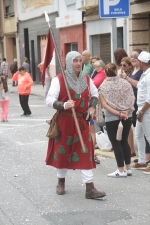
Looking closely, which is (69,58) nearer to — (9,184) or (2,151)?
(9,184)

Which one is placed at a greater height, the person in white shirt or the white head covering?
the white head covering

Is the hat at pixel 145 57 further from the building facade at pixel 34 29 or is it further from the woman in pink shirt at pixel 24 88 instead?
the building facade at pixel 34 29

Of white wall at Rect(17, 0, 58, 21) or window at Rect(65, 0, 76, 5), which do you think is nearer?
window at Rect(65, 0, 76, 5)

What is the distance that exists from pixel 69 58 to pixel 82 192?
181 cm

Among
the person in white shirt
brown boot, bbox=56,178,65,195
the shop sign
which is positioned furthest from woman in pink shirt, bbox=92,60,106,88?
the shop sign

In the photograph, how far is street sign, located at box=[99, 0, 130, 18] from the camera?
8047 millimetres

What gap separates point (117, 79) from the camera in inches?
269

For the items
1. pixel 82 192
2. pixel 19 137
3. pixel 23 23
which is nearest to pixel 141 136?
pixel 82 192

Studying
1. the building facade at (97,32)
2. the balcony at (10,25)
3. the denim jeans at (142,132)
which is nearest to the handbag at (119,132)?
the denim jeans at (142,132)

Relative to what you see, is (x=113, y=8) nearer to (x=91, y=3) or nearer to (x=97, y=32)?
(x=91, y=3)

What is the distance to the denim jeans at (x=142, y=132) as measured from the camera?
6.85 meters

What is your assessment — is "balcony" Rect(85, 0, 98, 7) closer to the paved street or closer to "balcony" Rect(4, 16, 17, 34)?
the paved street

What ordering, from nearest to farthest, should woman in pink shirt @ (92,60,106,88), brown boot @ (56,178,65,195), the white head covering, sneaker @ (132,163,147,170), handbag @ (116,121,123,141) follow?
the white head covering → brown boot @ (56,178,65,195) → handbag @ (116,121,123,141) → sneaker @ (132,163,147,170) → woman in pink shirt @ (92,60,106,88)

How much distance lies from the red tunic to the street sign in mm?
2449
